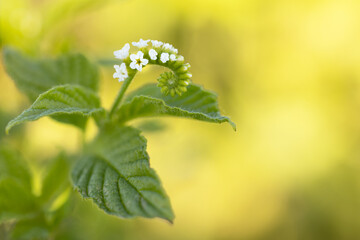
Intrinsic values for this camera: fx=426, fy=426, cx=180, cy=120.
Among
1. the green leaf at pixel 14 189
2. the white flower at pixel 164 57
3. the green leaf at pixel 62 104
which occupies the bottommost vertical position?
the green leaf at pixel 14 189

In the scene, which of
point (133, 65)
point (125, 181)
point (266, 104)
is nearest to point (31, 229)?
point (125, 181)

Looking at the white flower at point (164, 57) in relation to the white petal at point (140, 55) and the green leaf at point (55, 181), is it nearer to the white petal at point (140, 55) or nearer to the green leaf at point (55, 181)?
the white petal at point (140, 55)

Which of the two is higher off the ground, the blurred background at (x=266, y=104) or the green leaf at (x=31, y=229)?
the blurred background at (x=266, y=104)

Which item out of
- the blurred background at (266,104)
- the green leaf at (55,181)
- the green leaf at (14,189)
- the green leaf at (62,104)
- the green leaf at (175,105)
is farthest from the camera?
the blurred background at (266,104)

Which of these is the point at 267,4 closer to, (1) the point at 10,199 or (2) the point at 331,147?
(2) the point at 331,147

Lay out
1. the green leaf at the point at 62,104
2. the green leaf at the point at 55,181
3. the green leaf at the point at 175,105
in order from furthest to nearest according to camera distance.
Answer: the green leaf at the point at 55,181, the green leaf at the point at 175,105, the green leaf at the point at 62,104

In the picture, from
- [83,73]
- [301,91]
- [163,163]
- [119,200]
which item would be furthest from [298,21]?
[119,200]

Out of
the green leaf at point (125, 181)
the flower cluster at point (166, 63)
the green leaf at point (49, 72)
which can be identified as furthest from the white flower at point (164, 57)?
the green leaf at point (49, 72)

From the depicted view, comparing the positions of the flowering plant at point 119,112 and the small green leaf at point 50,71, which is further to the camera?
the small green leaf at point 50,71
